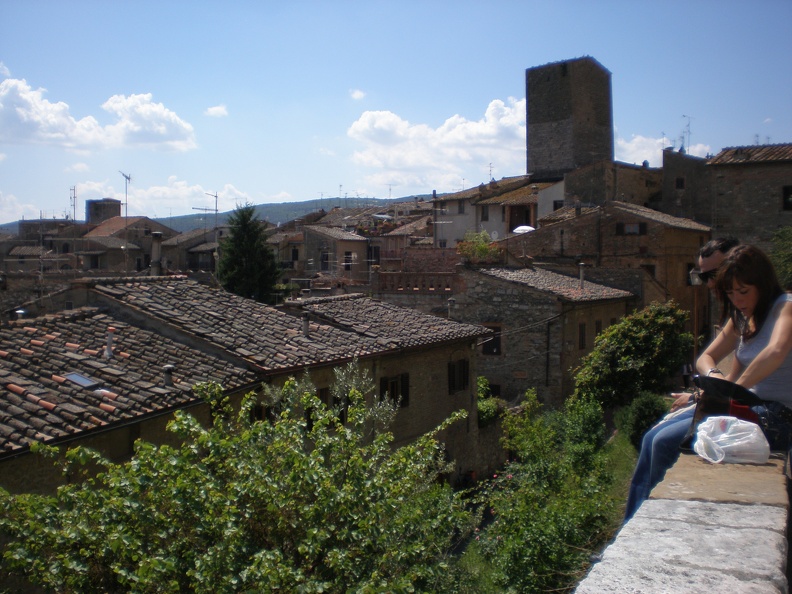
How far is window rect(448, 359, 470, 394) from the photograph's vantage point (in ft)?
61.2

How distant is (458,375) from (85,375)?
10.1 m

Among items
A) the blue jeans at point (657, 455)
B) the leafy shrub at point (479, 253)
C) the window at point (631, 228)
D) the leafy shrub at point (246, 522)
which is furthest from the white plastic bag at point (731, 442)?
the window at point (631, 228)

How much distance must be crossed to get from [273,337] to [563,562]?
24.7 feet

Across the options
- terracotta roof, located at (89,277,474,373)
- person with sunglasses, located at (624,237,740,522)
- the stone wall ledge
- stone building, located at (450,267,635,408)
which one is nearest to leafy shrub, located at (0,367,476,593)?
person with sunglasses, located at (624,237,740,522)

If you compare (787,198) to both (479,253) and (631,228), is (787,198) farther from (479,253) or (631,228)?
(479,253)

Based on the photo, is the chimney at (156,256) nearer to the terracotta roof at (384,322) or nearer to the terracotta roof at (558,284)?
the terracotta roof at (384,322)

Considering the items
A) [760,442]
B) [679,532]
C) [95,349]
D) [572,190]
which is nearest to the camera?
[679,532]

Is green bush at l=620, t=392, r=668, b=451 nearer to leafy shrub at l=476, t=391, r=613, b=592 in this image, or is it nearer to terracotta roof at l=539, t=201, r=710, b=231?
leafy shrub at l=476, t=391, r=613, b=592

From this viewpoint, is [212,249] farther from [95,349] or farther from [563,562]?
[563,562]

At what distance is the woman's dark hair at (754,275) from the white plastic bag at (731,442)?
682 millimetres

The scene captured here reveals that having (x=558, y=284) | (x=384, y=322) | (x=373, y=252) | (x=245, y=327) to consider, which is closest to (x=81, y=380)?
(x=245, y=327)

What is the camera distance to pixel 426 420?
57.4ft

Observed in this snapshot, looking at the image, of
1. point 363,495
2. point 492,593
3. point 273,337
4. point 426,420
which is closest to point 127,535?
point 363,495

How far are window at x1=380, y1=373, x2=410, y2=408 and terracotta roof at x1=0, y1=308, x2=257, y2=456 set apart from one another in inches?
159
